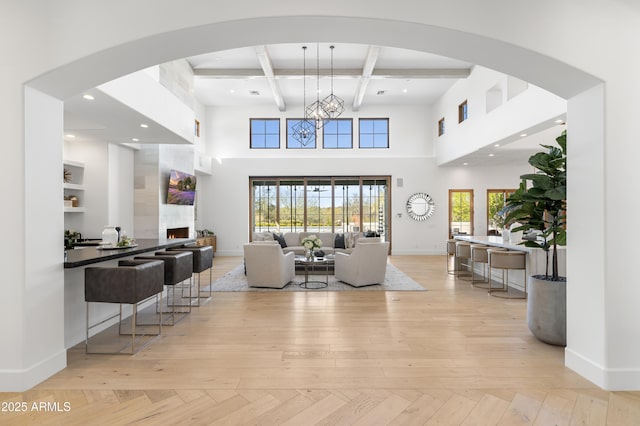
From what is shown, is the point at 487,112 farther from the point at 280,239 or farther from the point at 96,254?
the point at 96,254

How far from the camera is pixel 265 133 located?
37.4 feet

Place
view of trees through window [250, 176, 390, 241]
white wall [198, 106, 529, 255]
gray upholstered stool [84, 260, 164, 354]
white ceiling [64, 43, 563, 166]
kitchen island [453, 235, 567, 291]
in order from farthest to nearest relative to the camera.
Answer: view of trees through window [250, 176, 390, 241] → white wall [198, 106, 529, 255] → white ceiling [64, 43, 563, 166] → kitchen island [453, 235, 567, 291] → gray upholstered stool [84, 260, 164, 354]

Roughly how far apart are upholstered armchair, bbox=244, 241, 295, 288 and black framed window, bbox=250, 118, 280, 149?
6186 mm

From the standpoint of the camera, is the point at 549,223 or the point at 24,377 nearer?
the point at 24,377

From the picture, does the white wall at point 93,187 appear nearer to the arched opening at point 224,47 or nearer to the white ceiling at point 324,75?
the white ceiling at point 324,75

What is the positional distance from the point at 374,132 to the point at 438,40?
898cm

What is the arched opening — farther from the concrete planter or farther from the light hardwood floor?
the concrete planter

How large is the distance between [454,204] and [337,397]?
9.89m

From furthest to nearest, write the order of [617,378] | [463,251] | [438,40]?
[463,251] < [438,40] < [617,378]

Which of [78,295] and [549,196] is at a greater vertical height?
[549,196]

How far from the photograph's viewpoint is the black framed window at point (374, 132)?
1142cm

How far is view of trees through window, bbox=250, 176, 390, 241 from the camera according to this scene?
1127 centimetres

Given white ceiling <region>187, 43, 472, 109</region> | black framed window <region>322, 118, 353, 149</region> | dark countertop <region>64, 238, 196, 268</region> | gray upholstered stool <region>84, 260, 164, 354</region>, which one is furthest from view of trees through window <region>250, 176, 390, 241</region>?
gray upholstered stool <region>84, 260, 164, 354</region>

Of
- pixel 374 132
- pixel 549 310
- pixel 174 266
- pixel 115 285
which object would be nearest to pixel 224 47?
pixel 115 285
